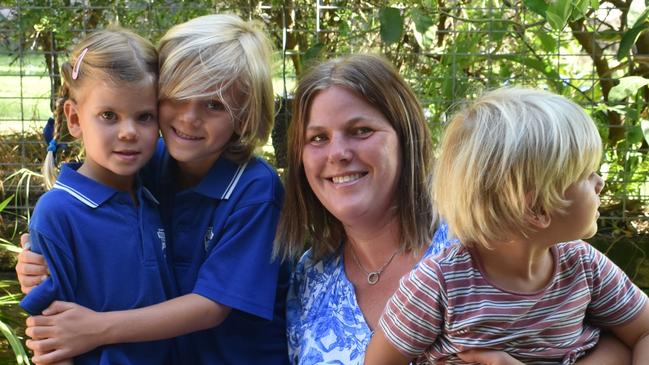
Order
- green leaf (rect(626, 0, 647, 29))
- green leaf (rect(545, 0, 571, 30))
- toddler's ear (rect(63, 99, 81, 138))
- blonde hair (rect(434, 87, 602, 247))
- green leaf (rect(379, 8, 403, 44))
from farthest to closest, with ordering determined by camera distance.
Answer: green leaf (rect(379, 8, 403, 44))
green leaf (rect(626, 0, 647, 29))
green leaf (rect(545, 0, 571, 30))
toddler's ear (rect(63, 99, 81, 138))
blonde hair (rect(434, 87, 602, 247))

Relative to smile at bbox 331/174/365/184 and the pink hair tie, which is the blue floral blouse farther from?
the pink hair tie

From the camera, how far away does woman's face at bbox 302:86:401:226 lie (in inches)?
95.3

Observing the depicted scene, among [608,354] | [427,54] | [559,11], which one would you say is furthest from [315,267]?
[427,54]

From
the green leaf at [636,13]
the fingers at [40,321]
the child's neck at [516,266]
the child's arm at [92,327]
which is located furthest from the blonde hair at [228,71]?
the green leaf at [636,13]

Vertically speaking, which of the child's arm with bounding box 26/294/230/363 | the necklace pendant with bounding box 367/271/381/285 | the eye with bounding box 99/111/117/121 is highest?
the eye with bounding box 99/111/117/121

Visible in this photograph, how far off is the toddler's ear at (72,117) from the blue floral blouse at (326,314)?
679mm

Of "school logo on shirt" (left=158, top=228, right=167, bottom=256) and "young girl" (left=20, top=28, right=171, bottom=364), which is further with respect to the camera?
"school logo on shirt" (left=158, top=228, right=167, bottom=256)

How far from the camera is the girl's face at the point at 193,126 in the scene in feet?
8.16

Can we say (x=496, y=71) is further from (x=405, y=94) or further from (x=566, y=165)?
(x=566, y=165)

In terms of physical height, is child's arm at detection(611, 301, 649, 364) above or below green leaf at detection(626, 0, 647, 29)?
below

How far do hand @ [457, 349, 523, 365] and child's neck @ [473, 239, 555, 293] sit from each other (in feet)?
0.44

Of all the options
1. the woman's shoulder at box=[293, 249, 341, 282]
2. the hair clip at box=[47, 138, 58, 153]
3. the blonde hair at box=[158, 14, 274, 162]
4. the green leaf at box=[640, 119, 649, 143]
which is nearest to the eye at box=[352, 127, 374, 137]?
the blonde hair at box=[158, 14, 274, 162]

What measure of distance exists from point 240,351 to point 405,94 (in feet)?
2.60

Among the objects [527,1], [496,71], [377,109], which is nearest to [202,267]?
[377,109]
